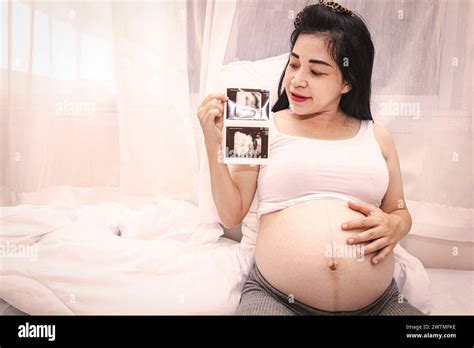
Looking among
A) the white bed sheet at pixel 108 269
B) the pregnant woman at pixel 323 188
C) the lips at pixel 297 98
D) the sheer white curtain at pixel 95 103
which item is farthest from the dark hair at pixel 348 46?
the white bed sheet at pixel 108 269

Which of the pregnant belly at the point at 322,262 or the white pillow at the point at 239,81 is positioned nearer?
the pregnant belly at the point at 322,262

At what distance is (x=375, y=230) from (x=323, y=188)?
156mm

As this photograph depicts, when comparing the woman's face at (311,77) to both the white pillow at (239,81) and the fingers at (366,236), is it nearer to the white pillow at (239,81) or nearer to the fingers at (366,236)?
the white pillow at (239,81)

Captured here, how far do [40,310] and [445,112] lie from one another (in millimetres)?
1216

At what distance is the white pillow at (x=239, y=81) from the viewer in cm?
118

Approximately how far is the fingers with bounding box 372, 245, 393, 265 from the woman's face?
38 centimetres

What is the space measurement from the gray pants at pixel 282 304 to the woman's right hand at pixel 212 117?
36 cm

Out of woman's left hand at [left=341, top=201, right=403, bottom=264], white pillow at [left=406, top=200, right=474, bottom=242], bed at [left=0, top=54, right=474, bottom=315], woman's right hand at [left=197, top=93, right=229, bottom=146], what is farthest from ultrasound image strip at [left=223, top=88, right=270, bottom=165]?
white pillow at [left=406, top=200, right=474, bottom=242]

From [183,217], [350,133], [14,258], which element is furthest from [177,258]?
[350,133]

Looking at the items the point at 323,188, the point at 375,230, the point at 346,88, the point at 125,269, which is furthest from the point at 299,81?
the point at 125,269

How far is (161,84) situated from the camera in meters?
1.22

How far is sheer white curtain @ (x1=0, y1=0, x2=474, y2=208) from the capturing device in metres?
1.19

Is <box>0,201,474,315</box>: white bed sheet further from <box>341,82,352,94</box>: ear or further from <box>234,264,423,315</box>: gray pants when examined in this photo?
<box>341,82,352,94</box>: ear

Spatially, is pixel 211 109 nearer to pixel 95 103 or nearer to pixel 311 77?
pixel 311 77
